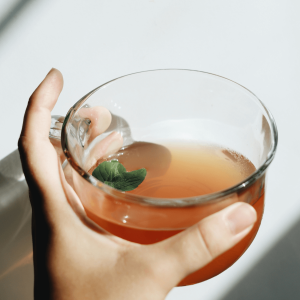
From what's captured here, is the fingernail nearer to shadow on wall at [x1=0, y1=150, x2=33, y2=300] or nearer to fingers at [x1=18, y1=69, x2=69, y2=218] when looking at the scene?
fingers at [x1=18, y1=69, x2=69, y2=218]

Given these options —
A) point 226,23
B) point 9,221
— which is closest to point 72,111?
point 9,221

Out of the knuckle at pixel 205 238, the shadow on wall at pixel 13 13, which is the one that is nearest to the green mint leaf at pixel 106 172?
the knuckle at pixel 205 238

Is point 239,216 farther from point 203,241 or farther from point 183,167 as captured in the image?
point 183,167

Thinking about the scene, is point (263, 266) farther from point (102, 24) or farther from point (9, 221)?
point (102, 24)

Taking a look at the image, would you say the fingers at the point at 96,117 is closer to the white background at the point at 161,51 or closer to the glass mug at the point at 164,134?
the glass mug at the point at 164,134

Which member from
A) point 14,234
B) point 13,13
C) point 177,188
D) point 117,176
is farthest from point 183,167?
point 13,13

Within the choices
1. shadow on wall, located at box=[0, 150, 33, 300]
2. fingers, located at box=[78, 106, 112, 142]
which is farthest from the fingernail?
shadow on wall, located at box=[0, 150, 33, 300]
